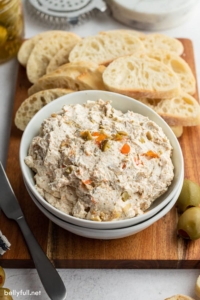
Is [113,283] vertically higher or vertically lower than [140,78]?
lower

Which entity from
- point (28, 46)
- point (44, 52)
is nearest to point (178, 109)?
point (44, 52)

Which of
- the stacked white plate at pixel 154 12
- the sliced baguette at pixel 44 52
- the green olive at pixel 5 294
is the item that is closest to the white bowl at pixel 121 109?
the green olive at pixel 5 294

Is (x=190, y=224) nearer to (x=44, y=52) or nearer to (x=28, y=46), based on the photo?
(x=44, y=52)

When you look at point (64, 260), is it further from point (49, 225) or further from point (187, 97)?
point (187, 97)

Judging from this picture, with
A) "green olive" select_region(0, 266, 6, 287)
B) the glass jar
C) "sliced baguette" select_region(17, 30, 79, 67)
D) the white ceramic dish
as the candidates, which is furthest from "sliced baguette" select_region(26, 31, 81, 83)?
"green olive" select_region(0, 266, 6, 287)

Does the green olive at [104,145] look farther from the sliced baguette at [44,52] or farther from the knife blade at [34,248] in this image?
the sliced baguette at [44,52]

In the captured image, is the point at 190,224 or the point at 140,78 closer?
the point at 190,224
